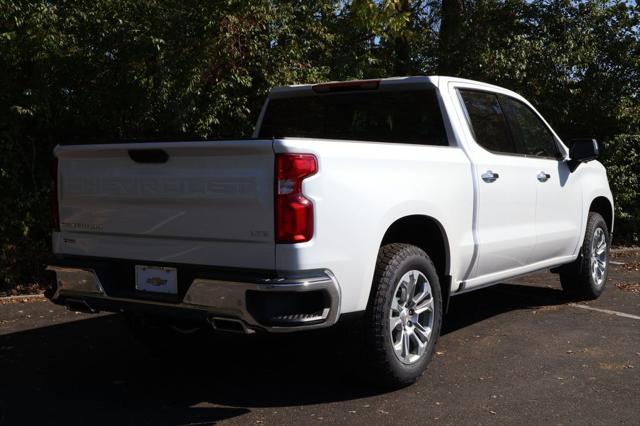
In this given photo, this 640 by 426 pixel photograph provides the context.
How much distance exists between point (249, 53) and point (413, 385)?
5222mm

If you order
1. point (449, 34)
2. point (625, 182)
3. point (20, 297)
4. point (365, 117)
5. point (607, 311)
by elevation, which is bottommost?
point (20, 297)

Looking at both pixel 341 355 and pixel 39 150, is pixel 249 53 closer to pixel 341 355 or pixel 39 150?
pixel 39 150

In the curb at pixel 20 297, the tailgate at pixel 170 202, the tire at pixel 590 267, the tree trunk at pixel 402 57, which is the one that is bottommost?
the curb at pixel 20 297

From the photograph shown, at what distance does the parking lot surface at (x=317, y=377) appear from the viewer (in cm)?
393

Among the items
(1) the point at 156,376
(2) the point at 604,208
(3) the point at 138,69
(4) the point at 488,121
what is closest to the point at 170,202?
(1) the point at 156,376

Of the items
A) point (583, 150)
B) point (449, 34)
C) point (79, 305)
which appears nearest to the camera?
point (79, 305)

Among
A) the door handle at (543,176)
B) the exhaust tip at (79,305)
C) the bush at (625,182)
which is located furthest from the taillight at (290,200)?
the bush at (625,182)

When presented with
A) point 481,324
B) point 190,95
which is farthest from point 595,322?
point 190,95

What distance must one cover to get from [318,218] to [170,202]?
33.5 inches

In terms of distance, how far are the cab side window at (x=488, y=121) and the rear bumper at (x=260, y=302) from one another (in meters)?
2.10

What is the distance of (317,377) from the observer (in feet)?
15.1

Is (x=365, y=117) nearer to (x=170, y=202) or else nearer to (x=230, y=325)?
(x=170, y=202)

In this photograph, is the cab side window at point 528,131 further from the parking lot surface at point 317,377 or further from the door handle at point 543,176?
the parking lot surface at point 317,377

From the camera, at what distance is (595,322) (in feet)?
20.0
